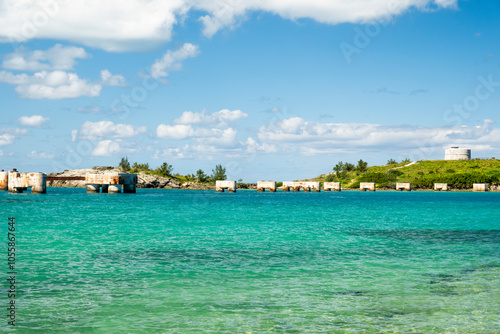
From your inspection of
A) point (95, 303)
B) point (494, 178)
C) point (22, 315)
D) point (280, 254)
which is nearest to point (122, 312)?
point (95, 303)

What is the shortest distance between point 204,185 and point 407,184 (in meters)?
82.4

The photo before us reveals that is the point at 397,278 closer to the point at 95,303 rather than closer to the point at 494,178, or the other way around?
the point at 95,303

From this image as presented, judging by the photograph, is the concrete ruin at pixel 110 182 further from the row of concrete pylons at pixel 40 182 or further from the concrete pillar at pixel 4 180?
the concrete pillar at pixel 4 180

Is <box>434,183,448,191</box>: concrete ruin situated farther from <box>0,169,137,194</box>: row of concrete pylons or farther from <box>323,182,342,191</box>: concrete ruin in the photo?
<box>0,169,137,194</box>: row of concrete pylons

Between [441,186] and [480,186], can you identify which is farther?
[441,186]

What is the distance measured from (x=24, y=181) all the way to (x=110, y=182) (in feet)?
65.4

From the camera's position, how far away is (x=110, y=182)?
382ft

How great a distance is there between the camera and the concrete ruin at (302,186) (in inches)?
7196

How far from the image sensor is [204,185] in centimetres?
19975

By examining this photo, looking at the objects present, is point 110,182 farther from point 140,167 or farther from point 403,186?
point 403,186

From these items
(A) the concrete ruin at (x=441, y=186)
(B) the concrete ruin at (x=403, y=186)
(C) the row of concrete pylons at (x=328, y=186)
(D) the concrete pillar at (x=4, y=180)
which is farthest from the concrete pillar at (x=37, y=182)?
(A) the concrete ruin at (x=441, y=186)

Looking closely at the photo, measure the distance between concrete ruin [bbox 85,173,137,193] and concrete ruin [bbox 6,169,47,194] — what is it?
13.7m

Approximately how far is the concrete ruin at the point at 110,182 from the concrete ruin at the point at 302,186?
245ft

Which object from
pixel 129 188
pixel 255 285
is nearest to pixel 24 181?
pixel 129 188
